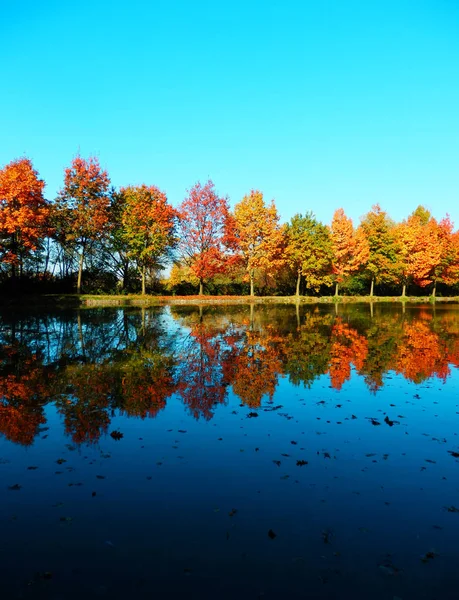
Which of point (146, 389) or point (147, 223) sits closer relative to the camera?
point (146, 389)

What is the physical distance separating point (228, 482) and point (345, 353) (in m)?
10.1

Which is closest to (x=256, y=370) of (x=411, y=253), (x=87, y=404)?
(x=87, y=404)

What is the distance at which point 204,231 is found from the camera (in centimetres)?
4959

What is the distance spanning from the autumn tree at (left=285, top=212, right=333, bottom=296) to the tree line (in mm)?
145

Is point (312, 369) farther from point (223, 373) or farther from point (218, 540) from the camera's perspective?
point (218, 540)

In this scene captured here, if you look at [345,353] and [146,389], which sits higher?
[345,353]

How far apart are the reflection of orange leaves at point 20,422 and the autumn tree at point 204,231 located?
40.4 metres

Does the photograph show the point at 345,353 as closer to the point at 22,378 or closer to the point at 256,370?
the point at 256,370

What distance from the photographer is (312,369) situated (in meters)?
12.2

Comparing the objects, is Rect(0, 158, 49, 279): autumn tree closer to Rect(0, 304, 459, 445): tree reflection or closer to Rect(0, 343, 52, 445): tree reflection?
Rect(0, 304, 459, 445): tree reflection

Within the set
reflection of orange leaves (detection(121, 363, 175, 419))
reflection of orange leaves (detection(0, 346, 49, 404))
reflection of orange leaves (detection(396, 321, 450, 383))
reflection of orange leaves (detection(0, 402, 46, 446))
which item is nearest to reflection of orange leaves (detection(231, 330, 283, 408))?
reflection of orange leaves (detection(121, 363, 175, 419))

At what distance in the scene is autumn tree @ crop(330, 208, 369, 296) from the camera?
57188 mm

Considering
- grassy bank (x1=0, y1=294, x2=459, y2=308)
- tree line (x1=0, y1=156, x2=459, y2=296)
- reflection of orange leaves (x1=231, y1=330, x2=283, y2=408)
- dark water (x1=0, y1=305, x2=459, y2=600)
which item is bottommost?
dark water (x1=0, y1=305, x2=459, y2=600)

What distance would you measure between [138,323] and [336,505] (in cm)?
2059
